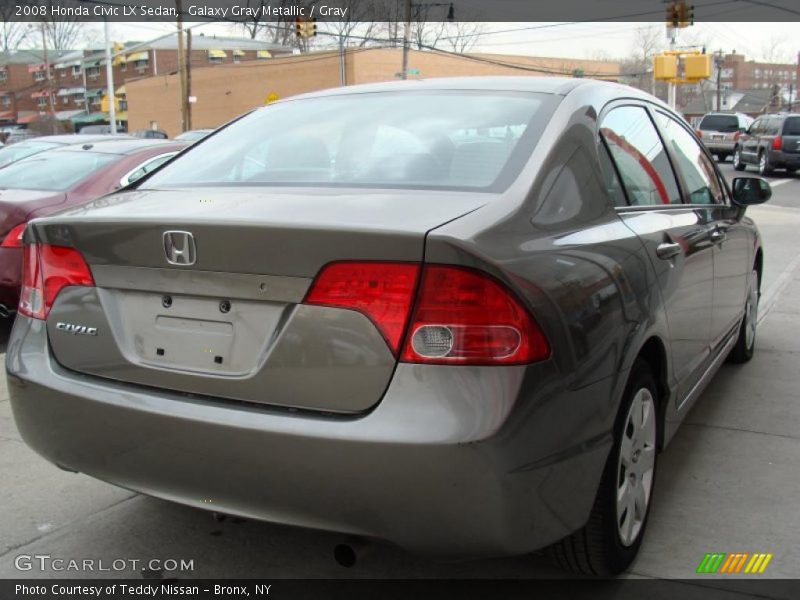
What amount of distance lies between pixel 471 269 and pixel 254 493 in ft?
2.80

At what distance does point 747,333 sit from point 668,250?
2410mm

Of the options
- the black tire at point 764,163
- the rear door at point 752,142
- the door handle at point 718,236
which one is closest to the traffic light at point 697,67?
the rear door at point 752,142

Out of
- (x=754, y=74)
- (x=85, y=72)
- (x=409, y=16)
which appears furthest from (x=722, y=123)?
(x=754, y=74)

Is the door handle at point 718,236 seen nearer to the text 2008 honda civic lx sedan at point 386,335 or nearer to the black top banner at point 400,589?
the text 2008 honda civic lx sedan at point 386,335

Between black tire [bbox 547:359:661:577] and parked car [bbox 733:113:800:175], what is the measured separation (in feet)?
74.9

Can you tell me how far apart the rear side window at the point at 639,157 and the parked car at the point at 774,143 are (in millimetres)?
21635

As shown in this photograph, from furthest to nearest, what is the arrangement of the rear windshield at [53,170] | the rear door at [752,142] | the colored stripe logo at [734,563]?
the rear door at [752,142], the rear windshield at [53,170], the colored stripe logo at [734,563]

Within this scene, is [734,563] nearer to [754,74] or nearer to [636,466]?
[636,466]

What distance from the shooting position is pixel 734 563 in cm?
283

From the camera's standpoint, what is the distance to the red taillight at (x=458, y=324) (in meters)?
2.04

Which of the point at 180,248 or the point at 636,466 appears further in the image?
the point at 636,466

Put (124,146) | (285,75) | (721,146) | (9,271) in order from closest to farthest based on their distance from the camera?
(9,271) < (124,146) < (721,146) < (285,75)

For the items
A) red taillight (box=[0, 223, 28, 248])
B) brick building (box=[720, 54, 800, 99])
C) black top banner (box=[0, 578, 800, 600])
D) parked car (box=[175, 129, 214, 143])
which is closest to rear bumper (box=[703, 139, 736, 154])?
parked car (box=[175, 129, 214, 143])

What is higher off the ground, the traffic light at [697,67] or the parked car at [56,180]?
the traffic light at [697,67]
